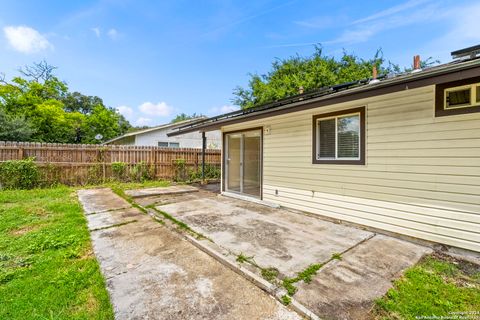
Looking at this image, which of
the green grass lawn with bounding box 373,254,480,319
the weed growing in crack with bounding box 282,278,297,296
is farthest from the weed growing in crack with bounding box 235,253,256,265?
the green grass lawn with bounding box 373,254,480,319

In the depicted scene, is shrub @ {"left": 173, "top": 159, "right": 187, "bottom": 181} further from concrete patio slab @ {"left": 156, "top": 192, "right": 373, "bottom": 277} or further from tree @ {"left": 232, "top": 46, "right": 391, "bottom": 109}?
tree @ {"left": 232, "top": 46, "right": 391, "bottom": 109}

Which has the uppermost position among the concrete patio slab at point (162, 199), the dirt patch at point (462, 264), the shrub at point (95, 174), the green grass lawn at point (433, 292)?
the shrub at point (95, 174)

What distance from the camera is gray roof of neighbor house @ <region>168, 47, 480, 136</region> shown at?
8.55 feet

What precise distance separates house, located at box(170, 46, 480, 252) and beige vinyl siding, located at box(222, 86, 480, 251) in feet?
0.04

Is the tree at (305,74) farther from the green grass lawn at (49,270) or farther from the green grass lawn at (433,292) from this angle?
the green grass lawn at (49,270)

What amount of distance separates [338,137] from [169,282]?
3.96 metres

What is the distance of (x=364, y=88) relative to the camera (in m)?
3.44

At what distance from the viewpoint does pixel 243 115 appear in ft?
19.7

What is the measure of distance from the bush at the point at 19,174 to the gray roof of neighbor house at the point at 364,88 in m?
6.60

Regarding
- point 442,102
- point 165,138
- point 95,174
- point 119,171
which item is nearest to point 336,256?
point 442,102

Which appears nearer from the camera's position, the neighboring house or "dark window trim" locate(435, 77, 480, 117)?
"dark window trim" locate(435, 77, 480, 117)

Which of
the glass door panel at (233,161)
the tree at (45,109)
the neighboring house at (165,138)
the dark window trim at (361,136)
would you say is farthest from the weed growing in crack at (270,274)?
the tree at (45,109)

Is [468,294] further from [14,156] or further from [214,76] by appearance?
[214,76]

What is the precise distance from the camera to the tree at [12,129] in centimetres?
1298
